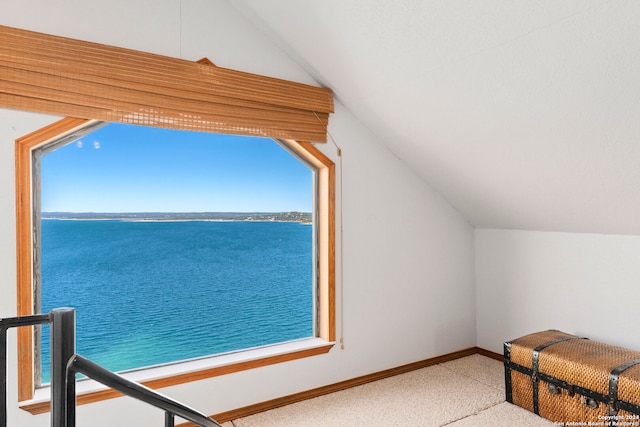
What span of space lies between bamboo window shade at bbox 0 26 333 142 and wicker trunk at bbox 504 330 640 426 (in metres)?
1.95

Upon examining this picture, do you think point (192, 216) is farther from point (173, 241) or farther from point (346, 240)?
point (346, 240)

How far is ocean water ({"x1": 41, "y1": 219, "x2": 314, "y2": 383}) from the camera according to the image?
14.8 ft

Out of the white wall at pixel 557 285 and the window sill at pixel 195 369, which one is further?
the white wall at pixel 557 285

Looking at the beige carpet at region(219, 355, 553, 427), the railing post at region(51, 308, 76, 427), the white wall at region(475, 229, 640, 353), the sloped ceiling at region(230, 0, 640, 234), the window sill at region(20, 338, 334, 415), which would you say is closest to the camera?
the railing post at region(51, 308, 76, 427)

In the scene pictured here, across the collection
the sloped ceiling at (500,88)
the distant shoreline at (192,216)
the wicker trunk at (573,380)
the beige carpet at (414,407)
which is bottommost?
the beige carpet at (414,407)

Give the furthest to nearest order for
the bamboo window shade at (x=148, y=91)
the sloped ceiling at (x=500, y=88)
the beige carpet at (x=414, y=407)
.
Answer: the beige carpet at (x=414, y=407) < the bamboo window shade at (x=148, y=91) < the sloped ceiling at (x=500, y=88)

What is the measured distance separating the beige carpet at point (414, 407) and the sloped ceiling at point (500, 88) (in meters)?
1.31

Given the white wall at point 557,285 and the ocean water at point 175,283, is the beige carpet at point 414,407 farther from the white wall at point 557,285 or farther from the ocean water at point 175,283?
the ocean water at point 175,283

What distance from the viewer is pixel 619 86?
1.59 m

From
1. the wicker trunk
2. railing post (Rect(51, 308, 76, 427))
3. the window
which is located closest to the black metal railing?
railing post (Rect(51, 308, 76, 427))

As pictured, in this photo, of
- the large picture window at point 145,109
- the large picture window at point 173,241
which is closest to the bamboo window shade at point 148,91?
the large picture window at point 145,109

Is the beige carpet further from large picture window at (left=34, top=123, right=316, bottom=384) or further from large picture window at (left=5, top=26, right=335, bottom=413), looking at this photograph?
large picture window at (left=34, top=123, right=316, bottom=384)

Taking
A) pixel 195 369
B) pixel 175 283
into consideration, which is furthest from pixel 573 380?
pixel 175 283

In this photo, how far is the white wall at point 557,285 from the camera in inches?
101
